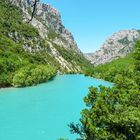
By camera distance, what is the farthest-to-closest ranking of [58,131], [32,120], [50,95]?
[50,95], [32,120], [58,131]

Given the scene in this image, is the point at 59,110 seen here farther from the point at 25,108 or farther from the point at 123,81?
the point at 123,81

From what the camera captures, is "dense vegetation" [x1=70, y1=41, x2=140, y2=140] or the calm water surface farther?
the calm water surface

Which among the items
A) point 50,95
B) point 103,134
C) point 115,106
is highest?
point 115,106

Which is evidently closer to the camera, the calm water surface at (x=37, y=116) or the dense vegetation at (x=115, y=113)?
the dense vegetation at (x=115, y=113)

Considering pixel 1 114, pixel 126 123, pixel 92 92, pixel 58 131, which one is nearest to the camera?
pixel 126 123

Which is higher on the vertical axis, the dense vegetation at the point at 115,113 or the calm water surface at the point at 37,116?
the dense vegetation at the point at 115,113

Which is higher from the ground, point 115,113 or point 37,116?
point 115,113

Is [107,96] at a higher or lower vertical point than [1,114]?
higher

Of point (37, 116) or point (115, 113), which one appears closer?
point (115, 113)

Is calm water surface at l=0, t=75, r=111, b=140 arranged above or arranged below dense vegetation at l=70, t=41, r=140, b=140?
below

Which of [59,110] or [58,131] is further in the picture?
[59,110]

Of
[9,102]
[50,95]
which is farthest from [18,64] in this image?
[9,102]
